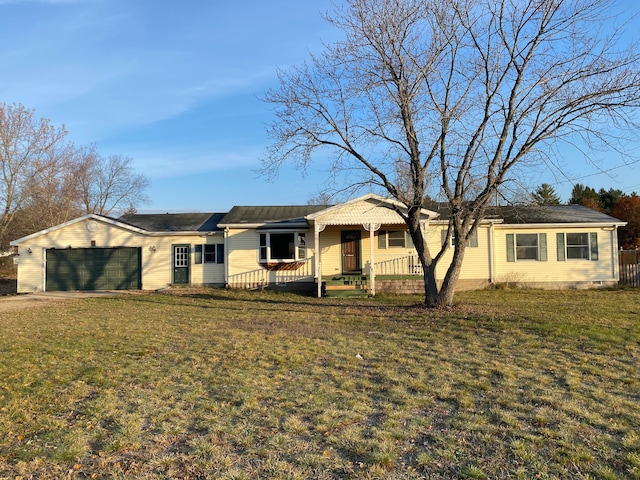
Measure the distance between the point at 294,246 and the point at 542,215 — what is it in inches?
440

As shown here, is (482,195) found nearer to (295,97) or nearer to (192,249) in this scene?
(295,97)

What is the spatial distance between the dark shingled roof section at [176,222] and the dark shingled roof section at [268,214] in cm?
99

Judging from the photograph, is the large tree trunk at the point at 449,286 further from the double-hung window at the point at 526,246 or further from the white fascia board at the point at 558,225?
the double-hung window at the point at 526,246

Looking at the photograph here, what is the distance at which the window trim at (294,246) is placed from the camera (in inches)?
770

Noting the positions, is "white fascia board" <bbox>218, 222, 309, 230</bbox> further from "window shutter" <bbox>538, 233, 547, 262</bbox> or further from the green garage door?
"window shutter" <bbox>538, 233, 547, 262</bbox>

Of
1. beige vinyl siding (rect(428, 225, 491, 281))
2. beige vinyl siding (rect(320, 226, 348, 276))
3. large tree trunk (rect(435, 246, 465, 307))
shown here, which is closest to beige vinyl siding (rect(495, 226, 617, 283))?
beige vinyl siding (rect(428, 225, 491, 281))

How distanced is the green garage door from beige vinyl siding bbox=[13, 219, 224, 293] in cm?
27

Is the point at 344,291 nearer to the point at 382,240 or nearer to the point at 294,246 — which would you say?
the point at 382,240

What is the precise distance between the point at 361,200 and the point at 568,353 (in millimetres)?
11415

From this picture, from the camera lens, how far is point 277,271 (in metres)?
19.8

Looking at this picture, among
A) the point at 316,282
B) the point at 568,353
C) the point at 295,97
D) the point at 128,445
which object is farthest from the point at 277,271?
the point at 128,445

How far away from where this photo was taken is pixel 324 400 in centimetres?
513

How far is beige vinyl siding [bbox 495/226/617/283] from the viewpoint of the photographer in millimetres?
19531

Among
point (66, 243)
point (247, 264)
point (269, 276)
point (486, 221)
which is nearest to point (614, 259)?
point (486, 221)
